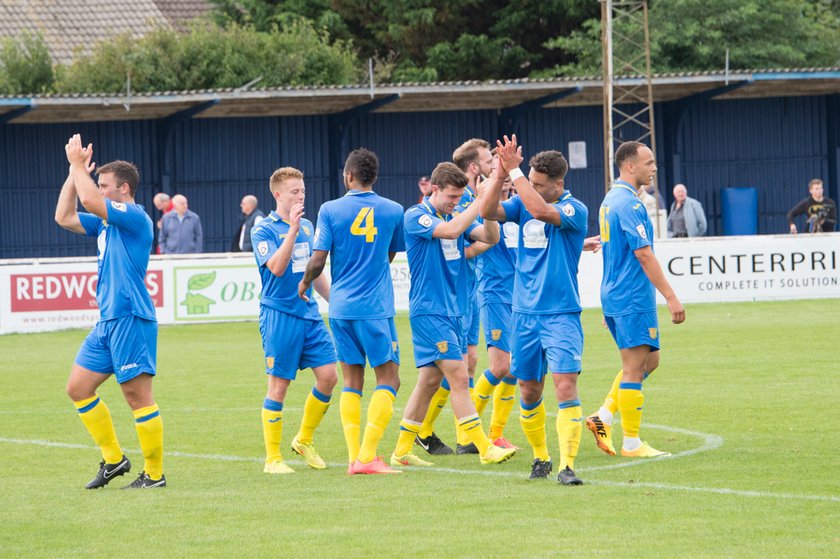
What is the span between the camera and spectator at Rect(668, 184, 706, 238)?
25891mm

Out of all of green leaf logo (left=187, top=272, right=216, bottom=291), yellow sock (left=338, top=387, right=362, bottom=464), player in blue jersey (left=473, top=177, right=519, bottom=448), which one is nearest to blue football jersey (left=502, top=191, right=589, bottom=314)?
yellow sock (left=338, top=387, right=362, bottom=464)

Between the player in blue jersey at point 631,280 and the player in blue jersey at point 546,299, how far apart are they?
0.52 meters

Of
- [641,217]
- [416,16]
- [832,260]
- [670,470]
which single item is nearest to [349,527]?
[670,470]

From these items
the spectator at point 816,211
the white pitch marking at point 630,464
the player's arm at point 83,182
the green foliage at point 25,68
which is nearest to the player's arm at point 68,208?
the player's arm at point 83,182

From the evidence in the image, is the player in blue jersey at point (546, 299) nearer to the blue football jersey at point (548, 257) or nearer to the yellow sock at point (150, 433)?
the blue football jersey at point (548, 257)

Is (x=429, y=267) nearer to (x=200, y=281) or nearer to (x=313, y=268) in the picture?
(x=313, y=268)

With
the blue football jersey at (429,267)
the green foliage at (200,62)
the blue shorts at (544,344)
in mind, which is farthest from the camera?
the green foliage at (200,62)

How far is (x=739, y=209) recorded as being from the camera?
35156 mm

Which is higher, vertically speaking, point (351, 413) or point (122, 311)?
point (122, 311)

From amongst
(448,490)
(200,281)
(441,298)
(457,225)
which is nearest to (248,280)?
(200,281)

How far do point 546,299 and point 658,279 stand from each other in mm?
859

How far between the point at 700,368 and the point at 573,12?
88.2 feet

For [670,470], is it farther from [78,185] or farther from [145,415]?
[78,185]

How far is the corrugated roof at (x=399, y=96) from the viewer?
28547mm
